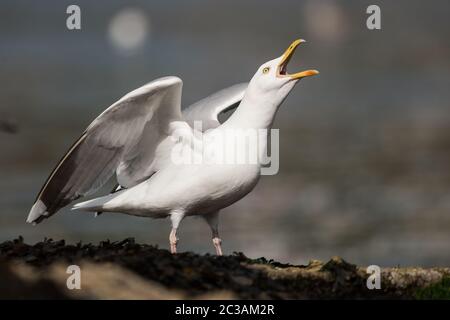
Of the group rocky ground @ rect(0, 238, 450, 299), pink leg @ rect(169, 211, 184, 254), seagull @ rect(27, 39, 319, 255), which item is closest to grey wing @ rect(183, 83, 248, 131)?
seagull @ rect(27, 39, 319, 255)

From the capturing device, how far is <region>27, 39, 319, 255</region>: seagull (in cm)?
1053

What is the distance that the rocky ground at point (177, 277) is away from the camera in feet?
27.6

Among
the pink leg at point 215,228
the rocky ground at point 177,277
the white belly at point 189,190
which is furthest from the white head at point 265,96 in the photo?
the rocky ground at point 177,277

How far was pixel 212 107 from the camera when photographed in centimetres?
1241

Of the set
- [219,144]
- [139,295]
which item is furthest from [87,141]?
[139,295]

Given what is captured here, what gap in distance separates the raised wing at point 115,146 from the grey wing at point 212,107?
3.16 ft

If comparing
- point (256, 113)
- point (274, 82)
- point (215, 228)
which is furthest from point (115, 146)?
point (274, 82)

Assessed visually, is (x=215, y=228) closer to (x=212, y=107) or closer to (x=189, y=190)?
(x=189, y=190)

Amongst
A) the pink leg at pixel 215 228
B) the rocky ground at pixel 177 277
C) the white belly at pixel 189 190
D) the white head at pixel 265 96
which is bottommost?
the rocky ground at pixel 177 277

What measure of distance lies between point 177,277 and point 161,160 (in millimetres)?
2715

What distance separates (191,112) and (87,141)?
6.24ft

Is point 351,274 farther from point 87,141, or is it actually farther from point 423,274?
point 87,141

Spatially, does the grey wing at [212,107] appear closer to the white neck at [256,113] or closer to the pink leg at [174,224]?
the white neck at [256,113]
